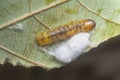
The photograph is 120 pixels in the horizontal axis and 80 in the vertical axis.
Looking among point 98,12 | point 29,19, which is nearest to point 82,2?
point 98,12

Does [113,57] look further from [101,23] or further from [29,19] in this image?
[29,19]

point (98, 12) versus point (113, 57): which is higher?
point (98, 12)

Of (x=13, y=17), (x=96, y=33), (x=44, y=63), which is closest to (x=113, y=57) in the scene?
(x=96, y=33)

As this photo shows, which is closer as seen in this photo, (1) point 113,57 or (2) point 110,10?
(2) point 110,10
